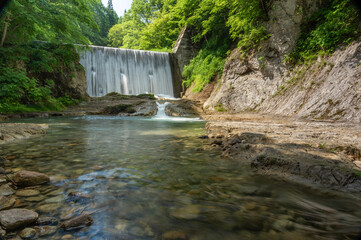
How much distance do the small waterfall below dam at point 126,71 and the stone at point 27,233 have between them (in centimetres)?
1883

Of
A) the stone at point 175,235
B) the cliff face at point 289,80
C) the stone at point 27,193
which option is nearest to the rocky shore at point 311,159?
Answer: the stone at point 175,235

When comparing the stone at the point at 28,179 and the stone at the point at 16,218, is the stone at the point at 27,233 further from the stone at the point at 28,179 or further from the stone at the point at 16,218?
the stone at the point at 28,179

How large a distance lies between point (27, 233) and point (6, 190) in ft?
2.83

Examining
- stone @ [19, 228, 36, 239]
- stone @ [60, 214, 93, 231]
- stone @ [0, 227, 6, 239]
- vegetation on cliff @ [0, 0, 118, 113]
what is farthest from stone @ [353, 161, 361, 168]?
vegetation on cliff @ [0, 0, 118, 113]

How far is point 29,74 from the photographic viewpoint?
13.4m

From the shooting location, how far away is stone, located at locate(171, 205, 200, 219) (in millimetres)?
1703

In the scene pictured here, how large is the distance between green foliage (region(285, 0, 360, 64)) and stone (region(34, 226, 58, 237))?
9721 millimetres

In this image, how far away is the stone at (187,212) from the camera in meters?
1.70

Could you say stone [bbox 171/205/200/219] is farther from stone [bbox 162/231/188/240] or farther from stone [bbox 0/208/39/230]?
stone [bbox 0/208/39/230]

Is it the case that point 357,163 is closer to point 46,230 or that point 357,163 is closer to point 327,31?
point 46,230

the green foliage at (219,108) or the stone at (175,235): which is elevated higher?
the green foliage at (219,108)

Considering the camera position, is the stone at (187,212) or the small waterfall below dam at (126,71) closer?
the stone at (187,212)

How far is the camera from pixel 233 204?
1912 mm

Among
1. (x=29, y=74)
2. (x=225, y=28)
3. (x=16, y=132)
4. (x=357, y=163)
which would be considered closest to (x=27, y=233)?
(x=357, y=163)
